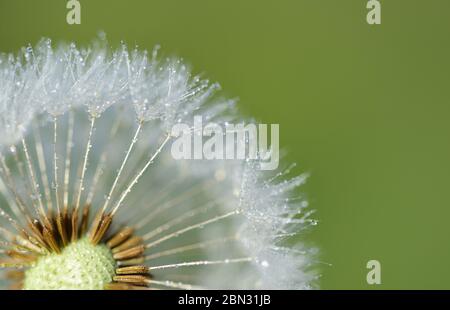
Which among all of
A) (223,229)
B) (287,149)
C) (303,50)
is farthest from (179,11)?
(223,229)

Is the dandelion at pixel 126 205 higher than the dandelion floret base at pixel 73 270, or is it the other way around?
the dandelion at pixel 126 205

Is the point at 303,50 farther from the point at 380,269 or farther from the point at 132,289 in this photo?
the point at 132,289

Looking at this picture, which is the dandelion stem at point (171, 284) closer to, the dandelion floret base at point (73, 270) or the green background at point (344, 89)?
the dandelion floret base at point (73, 270)

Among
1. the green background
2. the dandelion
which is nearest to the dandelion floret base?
the dandelion

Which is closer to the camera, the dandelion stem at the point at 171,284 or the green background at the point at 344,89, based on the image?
the dandelion stem at the point at 171,284

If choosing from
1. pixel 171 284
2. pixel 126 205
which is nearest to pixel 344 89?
pixel 126 205

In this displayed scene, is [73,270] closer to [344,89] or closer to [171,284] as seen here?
[171,284]

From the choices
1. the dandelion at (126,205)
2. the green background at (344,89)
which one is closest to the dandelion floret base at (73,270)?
the dandelion at (126,205)

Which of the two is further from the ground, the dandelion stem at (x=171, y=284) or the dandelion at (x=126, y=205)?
the dandelion at (x=126, y=205)
